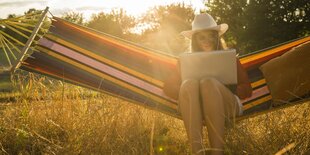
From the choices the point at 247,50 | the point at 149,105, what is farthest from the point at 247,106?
the point at 247,50

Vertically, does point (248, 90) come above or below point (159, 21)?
above

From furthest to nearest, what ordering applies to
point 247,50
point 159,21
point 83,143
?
point 159,21
point 247,50
point 83,143

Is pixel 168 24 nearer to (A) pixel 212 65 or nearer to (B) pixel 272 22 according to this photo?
(B) pixel 272 22

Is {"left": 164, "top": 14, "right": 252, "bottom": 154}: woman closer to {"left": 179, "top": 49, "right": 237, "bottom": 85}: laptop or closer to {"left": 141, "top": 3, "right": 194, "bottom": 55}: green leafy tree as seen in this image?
{"left": 179, "top": 49, "right": 237, "bottom": 85}: laptop

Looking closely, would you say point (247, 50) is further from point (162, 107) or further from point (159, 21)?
point (162, 107)

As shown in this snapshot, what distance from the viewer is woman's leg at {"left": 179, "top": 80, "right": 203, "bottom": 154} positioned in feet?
7.50

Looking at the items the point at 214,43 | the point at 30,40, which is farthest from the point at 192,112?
the point at 30,40

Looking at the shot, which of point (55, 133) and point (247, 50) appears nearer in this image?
point (55, 133)

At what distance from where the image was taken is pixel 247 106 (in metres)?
2.75

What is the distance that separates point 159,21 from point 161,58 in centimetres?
1944

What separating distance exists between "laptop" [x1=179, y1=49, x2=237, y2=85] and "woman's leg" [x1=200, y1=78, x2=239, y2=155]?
0.08m

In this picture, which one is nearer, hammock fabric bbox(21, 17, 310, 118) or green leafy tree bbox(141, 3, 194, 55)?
hammock fabric bbox(21, 17, 310, 118)

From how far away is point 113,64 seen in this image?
303 centimetres

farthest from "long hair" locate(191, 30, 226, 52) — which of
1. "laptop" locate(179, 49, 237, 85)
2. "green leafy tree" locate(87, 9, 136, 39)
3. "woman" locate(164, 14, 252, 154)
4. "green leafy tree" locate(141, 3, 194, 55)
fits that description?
"green leafy tree" locate(87, 9, 136, 39)
